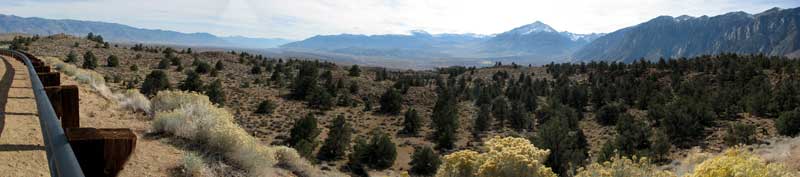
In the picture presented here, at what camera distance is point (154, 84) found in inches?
1532

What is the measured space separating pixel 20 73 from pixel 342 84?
3905 cm

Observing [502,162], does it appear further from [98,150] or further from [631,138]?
[631,138]

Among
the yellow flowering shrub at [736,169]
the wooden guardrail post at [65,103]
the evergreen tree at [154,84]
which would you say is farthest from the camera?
the evergreen tree at [154,84]

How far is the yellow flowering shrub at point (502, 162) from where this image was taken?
8.25 metres

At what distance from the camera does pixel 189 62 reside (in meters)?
56.7

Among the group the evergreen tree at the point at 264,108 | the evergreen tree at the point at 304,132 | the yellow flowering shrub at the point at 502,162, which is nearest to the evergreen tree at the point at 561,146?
the evergreen tree at the point at 304,132

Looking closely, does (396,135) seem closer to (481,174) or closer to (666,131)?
(666,131)

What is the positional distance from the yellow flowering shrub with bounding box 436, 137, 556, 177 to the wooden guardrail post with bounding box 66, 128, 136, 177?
6.08 m

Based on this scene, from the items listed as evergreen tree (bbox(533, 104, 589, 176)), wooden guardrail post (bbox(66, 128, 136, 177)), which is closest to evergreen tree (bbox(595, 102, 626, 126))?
evergreen tree (bbox(533, 104, 589, 176))

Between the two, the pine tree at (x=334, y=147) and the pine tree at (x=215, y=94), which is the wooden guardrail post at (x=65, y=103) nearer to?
the pine tree at (x=334, y=147)

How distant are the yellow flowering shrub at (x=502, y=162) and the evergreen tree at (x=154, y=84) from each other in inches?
1279

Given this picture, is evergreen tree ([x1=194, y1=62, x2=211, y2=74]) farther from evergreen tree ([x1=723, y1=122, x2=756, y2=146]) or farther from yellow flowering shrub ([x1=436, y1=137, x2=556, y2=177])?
yellow flowering shrub ([x1=436, y1=137, x2=556, y2=177])

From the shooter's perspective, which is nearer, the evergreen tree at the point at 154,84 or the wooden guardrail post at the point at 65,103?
the wooden guardrail post at the point at 65,103

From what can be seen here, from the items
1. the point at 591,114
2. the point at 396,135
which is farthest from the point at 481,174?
the point at 591,114
